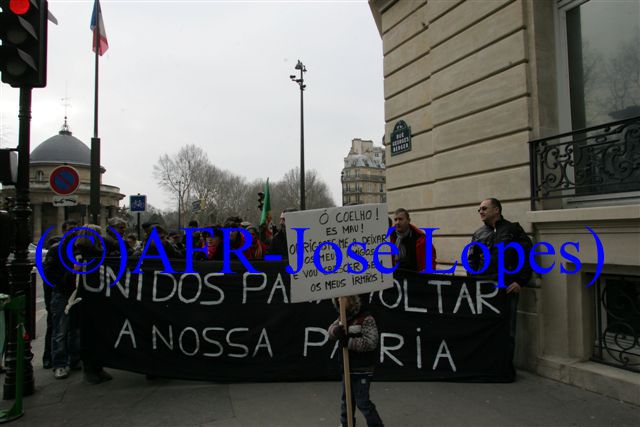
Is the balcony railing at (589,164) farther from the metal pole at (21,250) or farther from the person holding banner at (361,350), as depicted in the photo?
the metal pole at (21,250)

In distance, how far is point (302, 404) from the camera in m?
4.47

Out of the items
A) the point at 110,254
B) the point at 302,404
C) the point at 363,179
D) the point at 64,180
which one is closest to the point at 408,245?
the point at 302,404

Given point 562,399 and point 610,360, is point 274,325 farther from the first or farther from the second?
point 610,360

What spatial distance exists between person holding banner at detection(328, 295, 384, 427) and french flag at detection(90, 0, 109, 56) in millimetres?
16692

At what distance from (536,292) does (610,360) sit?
1.03 m

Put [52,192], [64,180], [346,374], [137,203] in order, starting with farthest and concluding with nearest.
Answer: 1. [52,192]
2. [137,203]
3. [64,180]
4. [346,374]

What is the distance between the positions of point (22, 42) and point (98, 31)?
13.1m

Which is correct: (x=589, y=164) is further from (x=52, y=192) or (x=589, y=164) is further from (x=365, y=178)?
(x=365, y=178)

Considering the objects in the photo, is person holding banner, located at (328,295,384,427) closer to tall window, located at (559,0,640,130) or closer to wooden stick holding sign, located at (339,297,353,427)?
wooden stick holding sign, located at (339,297,353,427)

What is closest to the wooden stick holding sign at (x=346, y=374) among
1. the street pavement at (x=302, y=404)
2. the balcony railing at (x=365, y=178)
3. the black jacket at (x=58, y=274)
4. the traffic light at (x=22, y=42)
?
the street pavement at (x=302, y=404)

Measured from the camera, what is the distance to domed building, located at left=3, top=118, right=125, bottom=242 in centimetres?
6806

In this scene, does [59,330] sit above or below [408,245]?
below

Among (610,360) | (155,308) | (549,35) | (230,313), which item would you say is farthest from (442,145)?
(155,308)

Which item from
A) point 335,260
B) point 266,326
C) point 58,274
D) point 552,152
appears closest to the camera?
point 335,260
